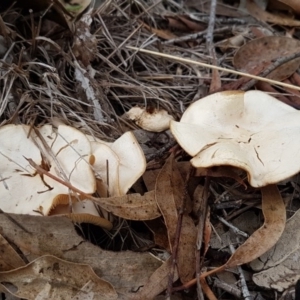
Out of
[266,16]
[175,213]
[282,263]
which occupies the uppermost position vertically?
[266,16]

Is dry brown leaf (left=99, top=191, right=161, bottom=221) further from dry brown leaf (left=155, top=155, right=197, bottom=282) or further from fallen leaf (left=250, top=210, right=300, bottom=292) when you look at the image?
fallen leaf (left=250, top=210, right=300, bottom=292)

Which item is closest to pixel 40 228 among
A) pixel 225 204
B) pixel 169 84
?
pixel 225 204

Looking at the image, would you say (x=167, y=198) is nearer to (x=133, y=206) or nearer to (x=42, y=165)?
(x=133, y=206)

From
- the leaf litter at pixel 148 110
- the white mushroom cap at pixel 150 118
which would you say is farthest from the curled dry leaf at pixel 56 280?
the white mushroom cap at pixel 150 118

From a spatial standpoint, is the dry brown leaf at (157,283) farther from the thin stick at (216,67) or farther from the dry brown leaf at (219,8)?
the dry brown leaf at (219,8)

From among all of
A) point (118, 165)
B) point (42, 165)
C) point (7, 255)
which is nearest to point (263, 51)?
point (118, 165)

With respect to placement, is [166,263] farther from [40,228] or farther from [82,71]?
[82,71]

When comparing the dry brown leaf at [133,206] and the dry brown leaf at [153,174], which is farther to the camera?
the dry brown leaf at [153,174]
